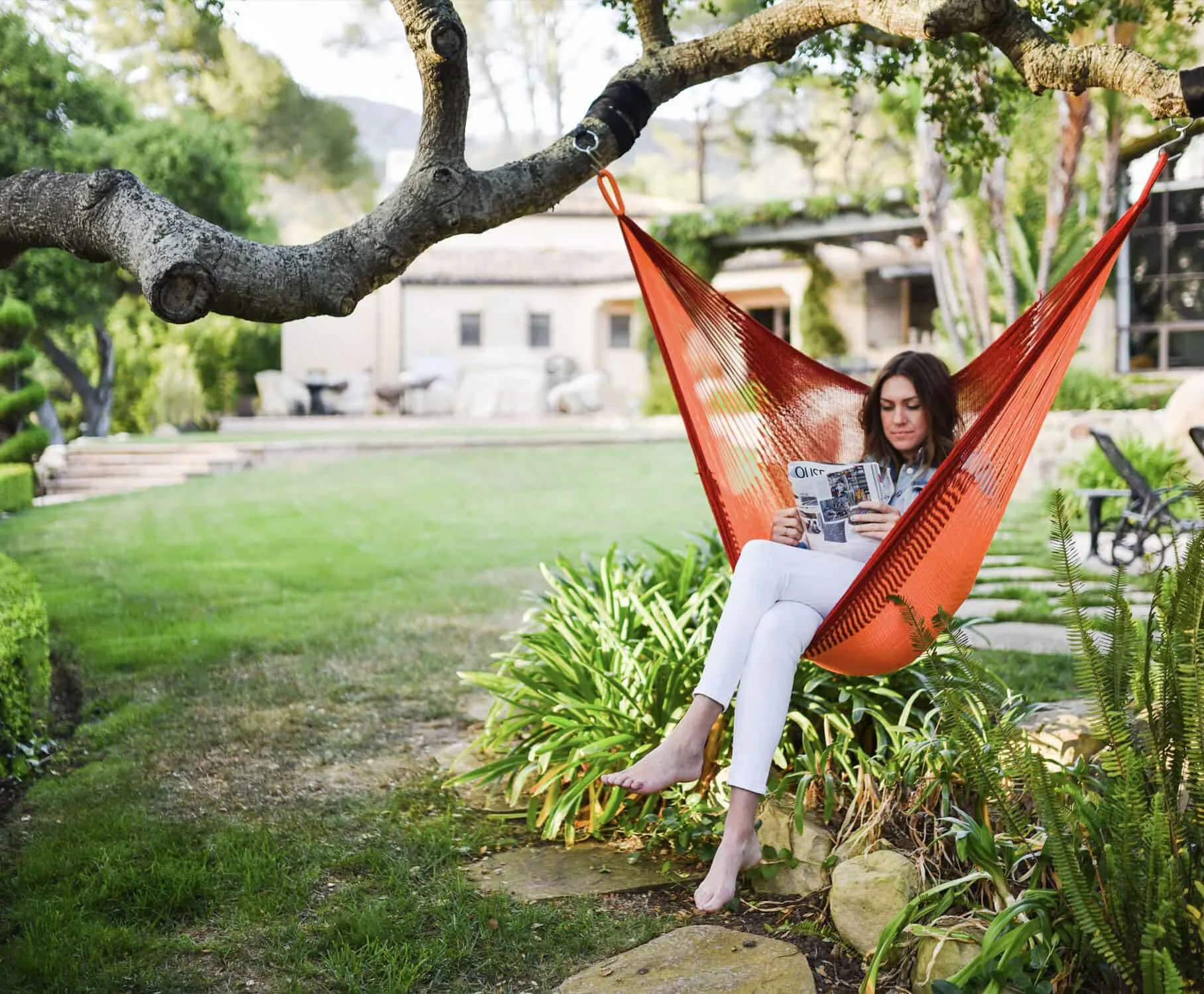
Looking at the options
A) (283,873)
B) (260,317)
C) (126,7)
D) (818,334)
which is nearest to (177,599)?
(283,873)

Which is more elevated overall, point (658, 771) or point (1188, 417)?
point (1188, 417)

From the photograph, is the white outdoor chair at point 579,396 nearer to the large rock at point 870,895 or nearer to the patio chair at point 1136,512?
the patio chair at point 1136,512

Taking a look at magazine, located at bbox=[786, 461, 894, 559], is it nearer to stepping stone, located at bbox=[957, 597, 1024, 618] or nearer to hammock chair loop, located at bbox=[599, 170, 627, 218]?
hammock chair loop, located at bbox=[599, 170, 627, 218]

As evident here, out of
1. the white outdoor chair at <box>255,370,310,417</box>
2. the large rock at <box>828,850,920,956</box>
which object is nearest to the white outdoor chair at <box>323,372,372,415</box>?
the white outdoor chair at <box>255,370,310,417</box>

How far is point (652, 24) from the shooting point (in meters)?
2.49

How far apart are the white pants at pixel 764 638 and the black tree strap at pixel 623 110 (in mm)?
871

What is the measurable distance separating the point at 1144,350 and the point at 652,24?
8.88 m

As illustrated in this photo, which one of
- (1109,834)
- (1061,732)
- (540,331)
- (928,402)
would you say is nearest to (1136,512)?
(1061,732)

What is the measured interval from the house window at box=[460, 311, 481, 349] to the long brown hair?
53.3 ft

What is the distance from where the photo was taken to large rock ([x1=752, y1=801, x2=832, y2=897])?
2018 millimetres

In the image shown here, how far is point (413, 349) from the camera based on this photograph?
18062 millimetres

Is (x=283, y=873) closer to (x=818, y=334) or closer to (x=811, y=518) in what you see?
(x=811, y=518)

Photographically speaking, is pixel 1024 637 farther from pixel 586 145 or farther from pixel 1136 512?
pixel 586 145

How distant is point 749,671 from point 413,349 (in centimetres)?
1664
